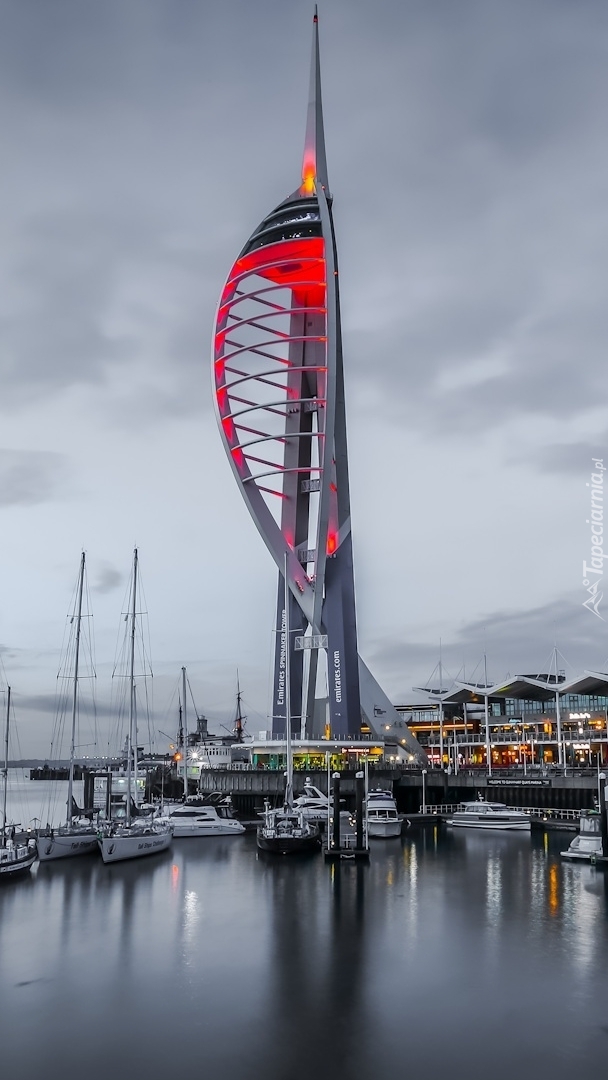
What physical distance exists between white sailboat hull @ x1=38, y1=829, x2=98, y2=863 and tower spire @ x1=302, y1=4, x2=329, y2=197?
202 ft

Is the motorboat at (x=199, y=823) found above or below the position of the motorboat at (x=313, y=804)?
below

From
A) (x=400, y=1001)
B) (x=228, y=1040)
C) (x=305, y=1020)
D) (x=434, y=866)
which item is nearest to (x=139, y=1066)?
(x=228, y=1040)

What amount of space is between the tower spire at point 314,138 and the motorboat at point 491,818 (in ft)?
182

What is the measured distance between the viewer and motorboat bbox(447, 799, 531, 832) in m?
53.9

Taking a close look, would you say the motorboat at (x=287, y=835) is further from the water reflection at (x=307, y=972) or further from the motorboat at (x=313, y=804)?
the water reflection at (x=307, y=972)

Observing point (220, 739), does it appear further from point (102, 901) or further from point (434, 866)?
point (102, 901)

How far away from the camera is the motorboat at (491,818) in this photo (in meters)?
53.9

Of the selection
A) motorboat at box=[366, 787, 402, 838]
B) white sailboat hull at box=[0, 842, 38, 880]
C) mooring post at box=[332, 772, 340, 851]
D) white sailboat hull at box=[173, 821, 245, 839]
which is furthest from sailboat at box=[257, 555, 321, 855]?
white sailboat hull at box=[0, 842, 38, 880]

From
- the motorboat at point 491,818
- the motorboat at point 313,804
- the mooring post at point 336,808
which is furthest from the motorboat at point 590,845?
the motorboat at point 313,804

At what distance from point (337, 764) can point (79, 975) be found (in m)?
46.4

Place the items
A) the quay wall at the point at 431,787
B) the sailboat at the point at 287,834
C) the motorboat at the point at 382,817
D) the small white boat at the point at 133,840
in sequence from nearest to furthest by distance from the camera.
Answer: the small white boat at the point at 133,840 → the sailboat at the point at 287,834 → the motorboat at the point at 382,817 → the quay wall at the point at 431,787

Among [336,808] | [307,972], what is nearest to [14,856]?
[336,808]

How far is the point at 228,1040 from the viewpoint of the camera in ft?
54.9

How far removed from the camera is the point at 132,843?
41.0m
